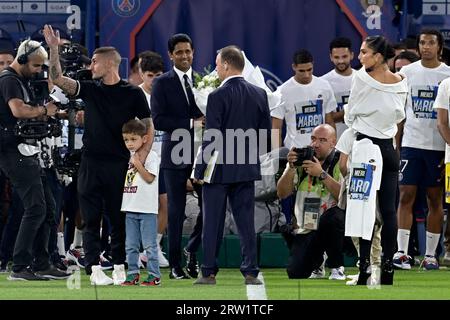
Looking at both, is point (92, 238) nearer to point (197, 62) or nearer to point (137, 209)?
point (137, 209)

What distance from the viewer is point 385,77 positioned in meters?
13.1

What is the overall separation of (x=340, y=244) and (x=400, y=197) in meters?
1.84

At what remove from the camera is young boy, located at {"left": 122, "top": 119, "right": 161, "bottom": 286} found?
13336 mm

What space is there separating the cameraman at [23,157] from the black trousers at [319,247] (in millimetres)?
2271

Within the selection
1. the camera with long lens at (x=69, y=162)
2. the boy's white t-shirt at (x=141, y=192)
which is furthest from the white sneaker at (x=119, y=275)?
the camera with long lens at (x=69, y=162)

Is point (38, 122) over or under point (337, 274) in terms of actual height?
over

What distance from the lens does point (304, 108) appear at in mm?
Answer: 16375

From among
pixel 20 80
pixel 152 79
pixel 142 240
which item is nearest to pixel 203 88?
pixel 152 79

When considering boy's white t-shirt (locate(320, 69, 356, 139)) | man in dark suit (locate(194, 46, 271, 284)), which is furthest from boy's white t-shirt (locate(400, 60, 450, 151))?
man in dark suit (locate(194, 46, 271, 284))

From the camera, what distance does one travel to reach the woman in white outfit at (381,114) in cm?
1303

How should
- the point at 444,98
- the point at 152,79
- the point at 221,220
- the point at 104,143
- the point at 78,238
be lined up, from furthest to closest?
1. the point at 78,238
2. the point at 152,79
3. the point at 444,98
4. the point at 104,143
5. the point at 221,220

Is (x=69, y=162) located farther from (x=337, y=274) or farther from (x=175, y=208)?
(x=337, y=274)

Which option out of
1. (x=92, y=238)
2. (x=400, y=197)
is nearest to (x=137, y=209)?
(x=92, y=238)

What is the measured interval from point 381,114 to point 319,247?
1.92 metres
